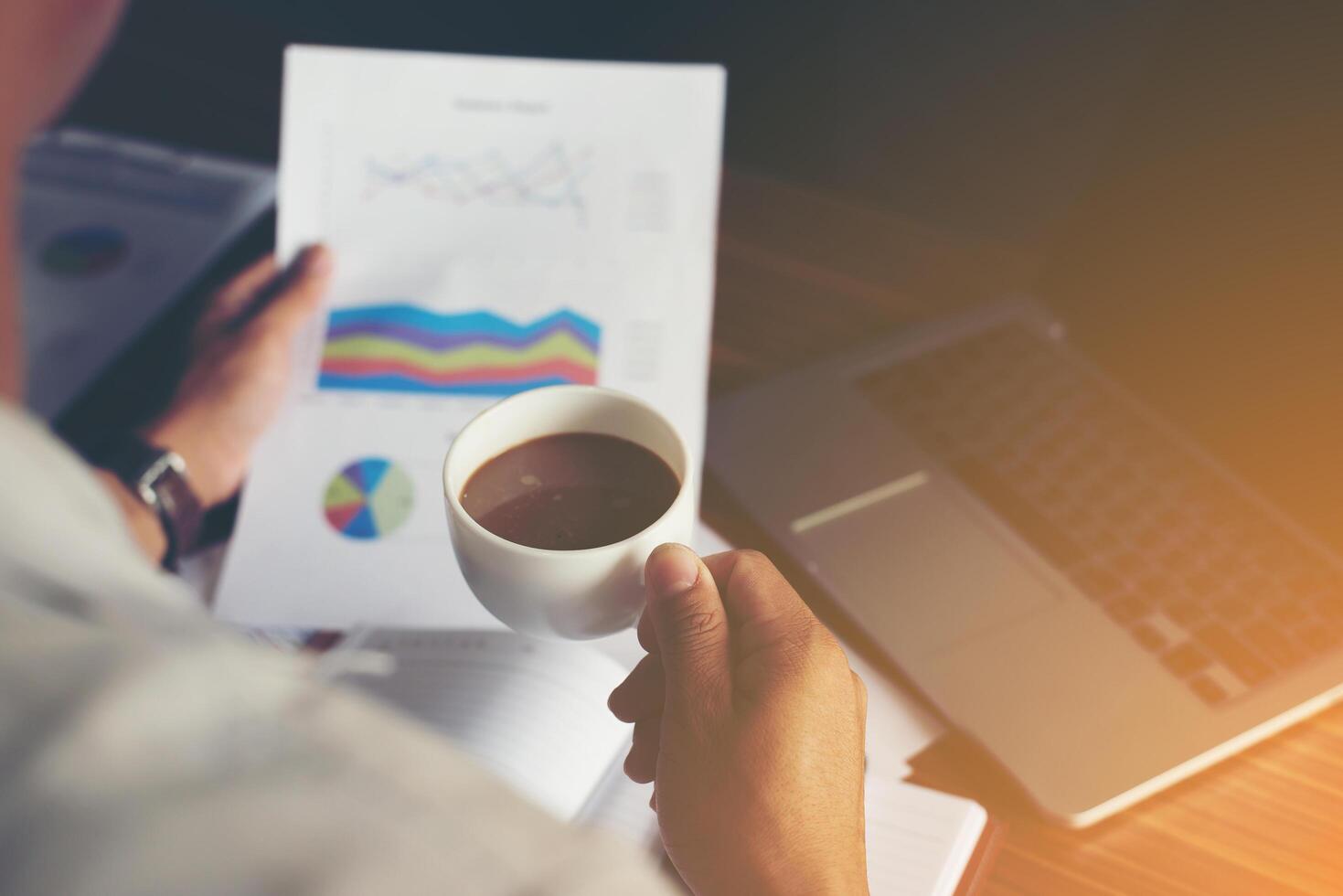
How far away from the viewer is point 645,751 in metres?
0.53

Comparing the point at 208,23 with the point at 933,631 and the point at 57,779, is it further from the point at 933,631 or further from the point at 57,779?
the point at 57,779

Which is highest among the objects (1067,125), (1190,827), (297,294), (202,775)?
(202,775)

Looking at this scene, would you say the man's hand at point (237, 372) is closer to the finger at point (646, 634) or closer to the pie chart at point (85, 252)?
the pie chart at point (85, 252)

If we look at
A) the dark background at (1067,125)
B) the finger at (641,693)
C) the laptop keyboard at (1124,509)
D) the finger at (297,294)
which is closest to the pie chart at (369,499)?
the finger at (297,294)

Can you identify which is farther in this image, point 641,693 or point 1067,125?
point 1067,125

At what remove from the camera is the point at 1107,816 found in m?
0.59

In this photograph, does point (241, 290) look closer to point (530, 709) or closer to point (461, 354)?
point (461, 354)

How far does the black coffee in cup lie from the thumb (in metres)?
0.04

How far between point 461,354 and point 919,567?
0.38 metres

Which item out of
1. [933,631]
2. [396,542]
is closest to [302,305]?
[396,542]

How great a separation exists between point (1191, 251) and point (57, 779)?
0.76 metres

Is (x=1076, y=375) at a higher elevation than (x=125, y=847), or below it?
below

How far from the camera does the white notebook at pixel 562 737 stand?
0.55 m

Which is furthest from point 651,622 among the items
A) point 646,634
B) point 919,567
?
point 919,567
